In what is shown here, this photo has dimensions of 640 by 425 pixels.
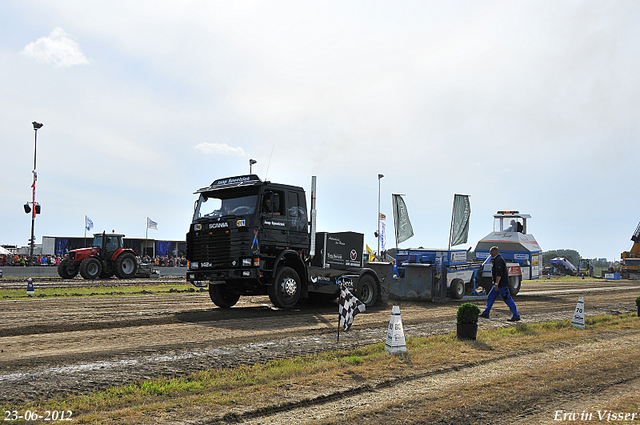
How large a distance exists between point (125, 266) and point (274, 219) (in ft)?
59.3

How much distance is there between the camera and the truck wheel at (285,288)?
1226 cm

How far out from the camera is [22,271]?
104 feet

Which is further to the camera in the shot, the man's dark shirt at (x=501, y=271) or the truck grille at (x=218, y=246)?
the man's dark shirt at (x=501, y=271)

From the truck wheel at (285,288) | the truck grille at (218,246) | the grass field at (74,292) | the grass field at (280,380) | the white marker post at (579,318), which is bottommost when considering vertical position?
the grass field at (74,292)

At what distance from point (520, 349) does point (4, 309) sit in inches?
480

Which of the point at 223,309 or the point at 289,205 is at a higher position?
the point at 289,205

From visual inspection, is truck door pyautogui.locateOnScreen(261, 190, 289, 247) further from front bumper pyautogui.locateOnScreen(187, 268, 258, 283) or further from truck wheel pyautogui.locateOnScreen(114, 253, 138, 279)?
truck wheel pyautogui.locateOnScreen(114, 253, 138, 279)

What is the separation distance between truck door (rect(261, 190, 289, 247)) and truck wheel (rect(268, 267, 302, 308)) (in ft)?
2.37

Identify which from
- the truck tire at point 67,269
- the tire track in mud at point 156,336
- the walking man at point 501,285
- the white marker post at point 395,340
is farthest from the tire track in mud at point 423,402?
the truck tire at point 67,269

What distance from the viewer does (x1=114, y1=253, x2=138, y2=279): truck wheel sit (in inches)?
1068

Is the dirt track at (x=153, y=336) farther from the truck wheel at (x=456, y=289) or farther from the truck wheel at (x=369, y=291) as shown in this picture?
the truck wheel at (x=456, y=289)

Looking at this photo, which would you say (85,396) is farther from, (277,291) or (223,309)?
(223,309)

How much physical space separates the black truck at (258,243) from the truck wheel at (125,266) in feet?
50.5

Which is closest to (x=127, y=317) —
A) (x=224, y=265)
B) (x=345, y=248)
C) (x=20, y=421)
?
(x=224, y=265)
